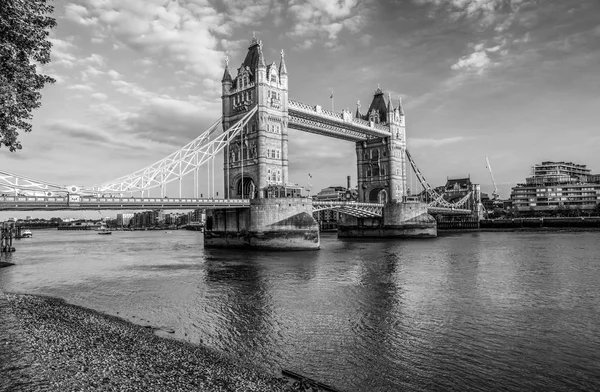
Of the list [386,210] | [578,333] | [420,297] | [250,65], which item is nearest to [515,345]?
[578,333]

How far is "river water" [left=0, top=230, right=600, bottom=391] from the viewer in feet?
37.2

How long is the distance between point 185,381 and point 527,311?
1433 cm

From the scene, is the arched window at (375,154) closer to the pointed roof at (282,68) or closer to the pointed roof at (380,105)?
the pointed roof at (380,105)

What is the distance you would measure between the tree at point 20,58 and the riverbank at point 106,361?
18.9 feet

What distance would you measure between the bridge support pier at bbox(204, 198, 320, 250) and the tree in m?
32.0

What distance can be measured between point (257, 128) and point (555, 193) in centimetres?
10561

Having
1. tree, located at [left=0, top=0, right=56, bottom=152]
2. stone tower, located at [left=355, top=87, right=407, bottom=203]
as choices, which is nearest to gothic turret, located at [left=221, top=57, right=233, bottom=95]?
stone tower, located at [left=355, top=87, right=407, bottom=203]

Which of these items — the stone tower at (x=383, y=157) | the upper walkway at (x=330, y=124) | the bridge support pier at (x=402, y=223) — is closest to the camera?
the upper walkway at (x=330, y=124)

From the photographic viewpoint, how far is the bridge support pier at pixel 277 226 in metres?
43.7

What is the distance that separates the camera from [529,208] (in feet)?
402

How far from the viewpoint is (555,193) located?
395 feet

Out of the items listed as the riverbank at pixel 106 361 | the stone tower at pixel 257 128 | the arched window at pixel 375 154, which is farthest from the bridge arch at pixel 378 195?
the riverbank at pixel 106 361

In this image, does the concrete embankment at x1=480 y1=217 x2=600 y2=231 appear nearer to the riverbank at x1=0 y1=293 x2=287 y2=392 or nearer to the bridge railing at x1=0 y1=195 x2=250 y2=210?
the bridge railing at x1=0 y1=195 x2=250 y2=210

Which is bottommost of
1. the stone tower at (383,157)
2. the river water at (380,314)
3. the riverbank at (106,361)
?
the river water at (380,314)
